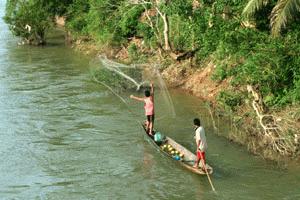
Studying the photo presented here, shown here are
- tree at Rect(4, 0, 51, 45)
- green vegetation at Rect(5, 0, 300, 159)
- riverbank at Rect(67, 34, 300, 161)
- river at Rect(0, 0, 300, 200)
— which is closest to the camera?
river at Rect(0, 0, 300, 200)

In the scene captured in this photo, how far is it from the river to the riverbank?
14.8 inches

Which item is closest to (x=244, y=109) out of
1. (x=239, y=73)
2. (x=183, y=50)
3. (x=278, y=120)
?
(x=239, y=73)

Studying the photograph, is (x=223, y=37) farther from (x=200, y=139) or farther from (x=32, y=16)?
(x=32, y=16)

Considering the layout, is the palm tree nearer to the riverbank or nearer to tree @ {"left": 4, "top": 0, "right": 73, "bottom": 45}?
the riverbank

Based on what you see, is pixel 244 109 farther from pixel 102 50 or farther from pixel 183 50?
pixel 102 50

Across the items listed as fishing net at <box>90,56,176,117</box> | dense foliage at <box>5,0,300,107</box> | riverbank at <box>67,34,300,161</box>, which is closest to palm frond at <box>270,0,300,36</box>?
dense foliage at <box>5,0,300,107</box>

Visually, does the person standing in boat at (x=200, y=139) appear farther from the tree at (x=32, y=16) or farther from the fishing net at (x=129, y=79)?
the tree at (x=32, y=16)

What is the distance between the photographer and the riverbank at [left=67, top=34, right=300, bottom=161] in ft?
45.0

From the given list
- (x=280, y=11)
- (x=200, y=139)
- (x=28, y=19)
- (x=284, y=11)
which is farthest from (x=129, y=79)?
(x=28, y=19)

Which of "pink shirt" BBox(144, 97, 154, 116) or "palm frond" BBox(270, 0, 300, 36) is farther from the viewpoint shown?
"pink shirt" BBox(144, 97, 154, 116)

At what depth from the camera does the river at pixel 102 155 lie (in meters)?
12.4

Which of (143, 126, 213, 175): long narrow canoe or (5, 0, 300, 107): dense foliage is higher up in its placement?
(5, 0, 300, 107): dense foliage

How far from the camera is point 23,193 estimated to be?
12.6 meters

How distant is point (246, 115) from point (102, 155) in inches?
176
